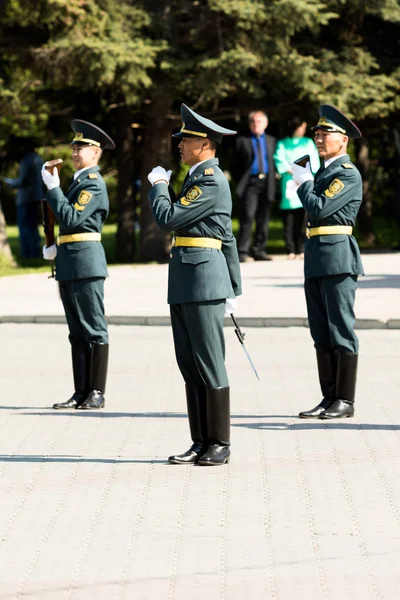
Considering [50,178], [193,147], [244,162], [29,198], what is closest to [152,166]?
[244,162]

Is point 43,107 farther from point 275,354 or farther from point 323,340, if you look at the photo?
point 323,340

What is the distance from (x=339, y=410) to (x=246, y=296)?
24.0 feet

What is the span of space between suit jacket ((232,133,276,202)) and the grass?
3064 millimetres

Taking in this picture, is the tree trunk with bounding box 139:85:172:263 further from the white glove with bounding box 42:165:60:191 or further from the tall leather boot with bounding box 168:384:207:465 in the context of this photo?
the tall leather boot with bounding box 168:384:207:465

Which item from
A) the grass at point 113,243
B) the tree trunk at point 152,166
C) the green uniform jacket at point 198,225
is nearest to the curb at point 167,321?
the grass at point 113,243

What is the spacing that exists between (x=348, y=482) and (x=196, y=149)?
1.97m

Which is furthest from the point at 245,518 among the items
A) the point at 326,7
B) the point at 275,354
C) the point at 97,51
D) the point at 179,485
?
the point at 326,7

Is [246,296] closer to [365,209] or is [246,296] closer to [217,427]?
[217,427]

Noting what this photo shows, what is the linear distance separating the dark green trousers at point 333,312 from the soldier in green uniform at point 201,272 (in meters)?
1.68

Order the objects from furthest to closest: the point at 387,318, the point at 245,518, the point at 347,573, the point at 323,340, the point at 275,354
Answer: the point at 387,318, the point at 275,354, the point at 323,340, the point at 245,518, the point at 347,573

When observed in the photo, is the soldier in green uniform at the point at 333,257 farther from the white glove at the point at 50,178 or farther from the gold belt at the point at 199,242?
the gold belt at the point at 199,242

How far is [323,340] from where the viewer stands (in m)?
9.97

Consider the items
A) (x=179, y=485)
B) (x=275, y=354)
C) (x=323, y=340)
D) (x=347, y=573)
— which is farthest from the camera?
(x=275, y=354)

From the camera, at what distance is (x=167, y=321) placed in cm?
Answer: 1517
